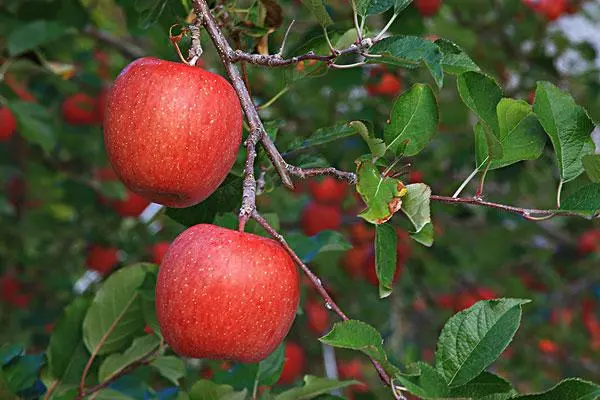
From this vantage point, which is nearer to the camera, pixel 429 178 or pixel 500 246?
pixel 429 178

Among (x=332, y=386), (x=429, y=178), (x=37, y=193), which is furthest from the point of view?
(x=37, y=193)

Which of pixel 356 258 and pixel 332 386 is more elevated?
pixel 332 386

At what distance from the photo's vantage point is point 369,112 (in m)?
2.12

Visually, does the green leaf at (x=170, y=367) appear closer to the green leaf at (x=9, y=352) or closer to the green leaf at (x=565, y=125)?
the green leaf at (x=9, y=352)

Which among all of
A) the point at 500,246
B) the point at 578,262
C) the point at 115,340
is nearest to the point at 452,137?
the point at 500,246

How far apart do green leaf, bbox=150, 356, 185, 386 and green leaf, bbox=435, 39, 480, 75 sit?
579 millimetres

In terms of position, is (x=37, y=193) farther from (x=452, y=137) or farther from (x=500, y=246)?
(x=500, y=246)

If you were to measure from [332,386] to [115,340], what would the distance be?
0.34 meters

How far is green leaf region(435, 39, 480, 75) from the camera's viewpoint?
920 millimetres

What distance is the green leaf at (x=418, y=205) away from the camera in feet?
2.85

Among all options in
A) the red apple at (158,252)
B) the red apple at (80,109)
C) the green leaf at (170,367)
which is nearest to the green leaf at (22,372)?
A: the green leaf at (170,367)

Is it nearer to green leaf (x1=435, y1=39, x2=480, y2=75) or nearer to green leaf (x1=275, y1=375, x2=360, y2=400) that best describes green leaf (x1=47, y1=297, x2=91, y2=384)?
green leaf (x1=275, y1=375, x2=360, y2=400)

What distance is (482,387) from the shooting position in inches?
34.2

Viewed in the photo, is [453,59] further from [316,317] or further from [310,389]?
[316,317]
